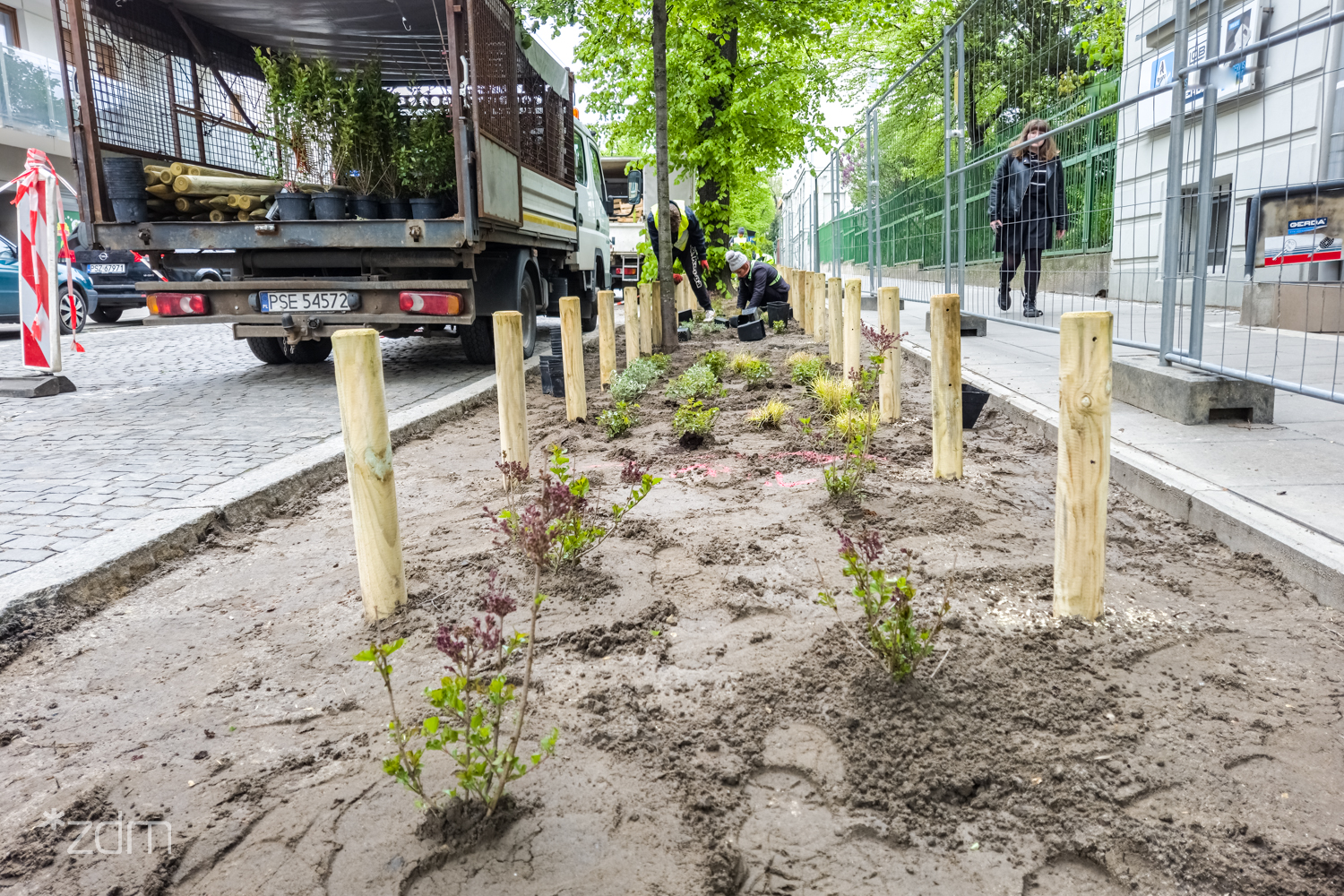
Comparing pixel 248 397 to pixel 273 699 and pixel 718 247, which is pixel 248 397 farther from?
pixel 718 247

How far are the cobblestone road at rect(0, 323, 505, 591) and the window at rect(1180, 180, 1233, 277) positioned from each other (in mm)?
4899

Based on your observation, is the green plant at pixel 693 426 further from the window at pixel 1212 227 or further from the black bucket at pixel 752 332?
the black bucket at pixel 752 332

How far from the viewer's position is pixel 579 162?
39.4ft

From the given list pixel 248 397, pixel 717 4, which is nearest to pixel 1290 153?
pixel 248 397

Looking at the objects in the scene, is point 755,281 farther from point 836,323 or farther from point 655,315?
point 836,323

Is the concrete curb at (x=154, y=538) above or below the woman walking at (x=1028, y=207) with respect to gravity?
below

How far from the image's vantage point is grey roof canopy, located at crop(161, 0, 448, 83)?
26.6 ft

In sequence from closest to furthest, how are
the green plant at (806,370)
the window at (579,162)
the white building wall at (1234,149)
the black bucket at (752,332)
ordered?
the white building wall at (1234,149) < the green plant at (806,370) < the black bucket at (752,332) < the window at (579,162)

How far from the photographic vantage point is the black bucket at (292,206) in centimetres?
731

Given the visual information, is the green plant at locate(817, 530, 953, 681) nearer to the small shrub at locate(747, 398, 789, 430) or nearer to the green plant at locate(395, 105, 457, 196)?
the small shrub at locate(747, 398, 789, 430)

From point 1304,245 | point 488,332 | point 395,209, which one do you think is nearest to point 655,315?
point 488,332

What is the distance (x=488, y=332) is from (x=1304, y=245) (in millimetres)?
6443

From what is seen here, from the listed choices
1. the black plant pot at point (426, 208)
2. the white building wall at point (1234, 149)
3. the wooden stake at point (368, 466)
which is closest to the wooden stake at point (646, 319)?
the black plant pot at point (426, 208)

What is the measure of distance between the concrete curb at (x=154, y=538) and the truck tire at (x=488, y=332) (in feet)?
10.6
